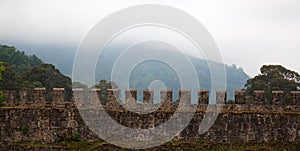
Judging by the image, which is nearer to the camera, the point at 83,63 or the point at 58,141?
the point at 58,141

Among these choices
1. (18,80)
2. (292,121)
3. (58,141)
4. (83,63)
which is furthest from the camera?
(18,80)

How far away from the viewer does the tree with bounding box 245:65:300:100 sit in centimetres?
4275

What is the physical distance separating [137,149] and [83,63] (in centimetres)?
706

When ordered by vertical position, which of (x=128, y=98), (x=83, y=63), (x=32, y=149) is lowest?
(x=32, y=149)

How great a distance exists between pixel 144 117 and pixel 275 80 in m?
22.1

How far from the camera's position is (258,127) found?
74.1ft

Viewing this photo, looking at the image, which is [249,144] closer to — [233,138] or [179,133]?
[233,138]

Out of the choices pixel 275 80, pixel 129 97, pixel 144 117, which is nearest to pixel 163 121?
pixel 144 117

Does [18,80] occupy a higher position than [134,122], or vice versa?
[18,80]

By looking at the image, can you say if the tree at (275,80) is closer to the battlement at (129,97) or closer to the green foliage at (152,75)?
the battlement at (129,97)

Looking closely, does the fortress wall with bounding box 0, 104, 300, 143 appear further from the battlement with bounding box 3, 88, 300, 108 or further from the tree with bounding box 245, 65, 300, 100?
Answer: the tree with bounding box 245, 65, 300, 100

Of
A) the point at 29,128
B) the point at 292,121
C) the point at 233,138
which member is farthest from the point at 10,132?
the point at 292,121

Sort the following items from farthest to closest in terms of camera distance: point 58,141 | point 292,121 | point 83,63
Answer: point 83,63, point 58,141, point 292,121

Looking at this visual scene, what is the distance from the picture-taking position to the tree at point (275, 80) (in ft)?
140
